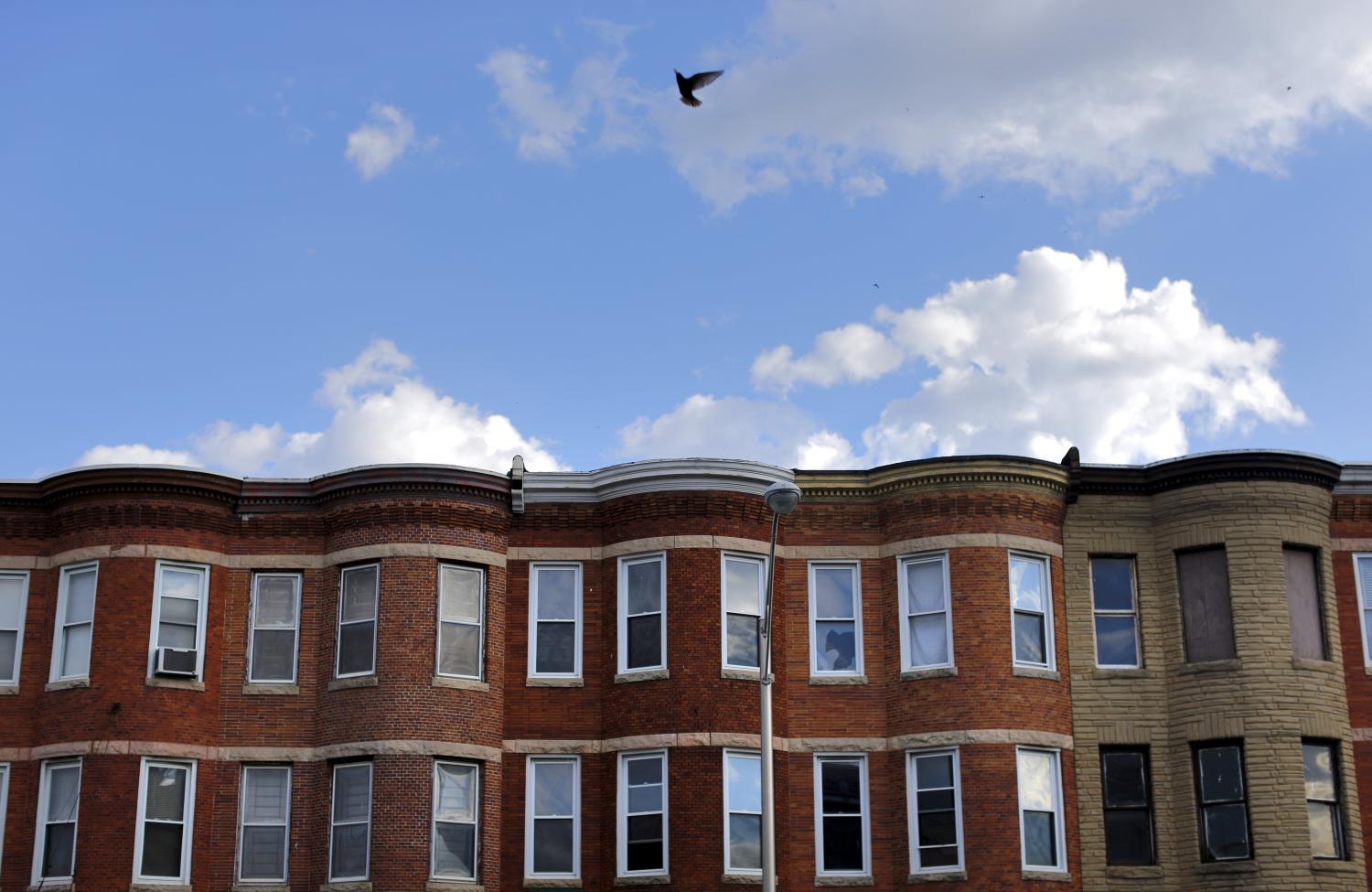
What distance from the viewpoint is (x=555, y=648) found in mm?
30359

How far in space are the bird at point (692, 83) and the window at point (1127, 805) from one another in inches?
558

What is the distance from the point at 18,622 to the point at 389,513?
672 centimetres

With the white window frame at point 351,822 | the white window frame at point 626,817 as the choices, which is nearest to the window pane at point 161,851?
the white window frame at point 351,822

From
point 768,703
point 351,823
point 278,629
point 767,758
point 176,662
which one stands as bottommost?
point 351,823

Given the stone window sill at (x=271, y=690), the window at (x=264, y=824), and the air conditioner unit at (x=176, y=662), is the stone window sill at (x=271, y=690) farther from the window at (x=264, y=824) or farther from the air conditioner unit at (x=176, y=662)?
the window at (x=264, y=824)

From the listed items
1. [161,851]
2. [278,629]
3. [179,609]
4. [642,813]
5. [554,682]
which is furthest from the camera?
[278,629]

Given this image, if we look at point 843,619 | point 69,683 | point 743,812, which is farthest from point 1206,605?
point 69,683

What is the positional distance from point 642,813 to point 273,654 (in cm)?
691

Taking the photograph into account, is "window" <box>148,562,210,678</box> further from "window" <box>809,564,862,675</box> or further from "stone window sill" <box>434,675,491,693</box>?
"window" <box>809,564,862,675</box>

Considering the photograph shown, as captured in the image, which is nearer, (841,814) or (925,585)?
(841,814)

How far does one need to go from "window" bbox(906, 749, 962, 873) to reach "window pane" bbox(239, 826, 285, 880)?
409 inches

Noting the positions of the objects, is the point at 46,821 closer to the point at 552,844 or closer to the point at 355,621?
the point at 355,621

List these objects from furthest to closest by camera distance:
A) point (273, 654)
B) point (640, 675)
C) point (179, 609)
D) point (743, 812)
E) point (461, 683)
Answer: point (273, 654)
point (179, 609)
point (640, 675)
point (461, 683)
point (743, 812)

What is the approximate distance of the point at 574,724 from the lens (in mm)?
29812
